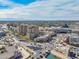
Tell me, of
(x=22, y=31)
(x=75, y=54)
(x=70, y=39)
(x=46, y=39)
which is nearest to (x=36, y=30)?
(x=22, y=31)

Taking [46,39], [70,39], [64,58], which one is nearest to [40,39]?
[46,39]

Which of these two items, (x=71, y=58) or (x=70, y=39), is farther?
(x=70, y=39)

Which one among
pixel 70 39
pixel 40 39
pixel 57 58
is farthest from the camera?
pixel 40 39

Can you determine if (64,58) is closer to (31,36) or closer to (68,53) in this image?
(68,53)

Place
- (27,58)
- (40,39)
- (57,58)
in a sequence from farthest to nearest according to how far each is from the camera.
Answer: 1. (40,39)
2. (57,58)
3. (27,58)

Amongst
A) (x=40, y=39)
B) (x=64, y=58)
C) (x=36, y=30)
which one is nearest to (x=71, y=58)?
(x=64, y=58)

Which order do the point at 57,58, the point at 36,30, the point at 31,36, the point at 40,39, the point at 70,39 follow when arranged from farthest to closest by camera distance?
the point at 36,30
the point at 31,36
the point at 40,39
the point at 70,39
the point at 57,58

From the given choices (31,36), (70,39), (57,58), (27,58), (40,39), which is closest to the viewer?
(27,58)

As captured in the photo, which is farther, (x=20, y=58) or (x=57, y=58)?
(x=57, y=58)

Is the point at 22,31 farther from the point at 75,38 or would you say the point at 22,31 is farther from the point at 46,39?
the point at 75,38
